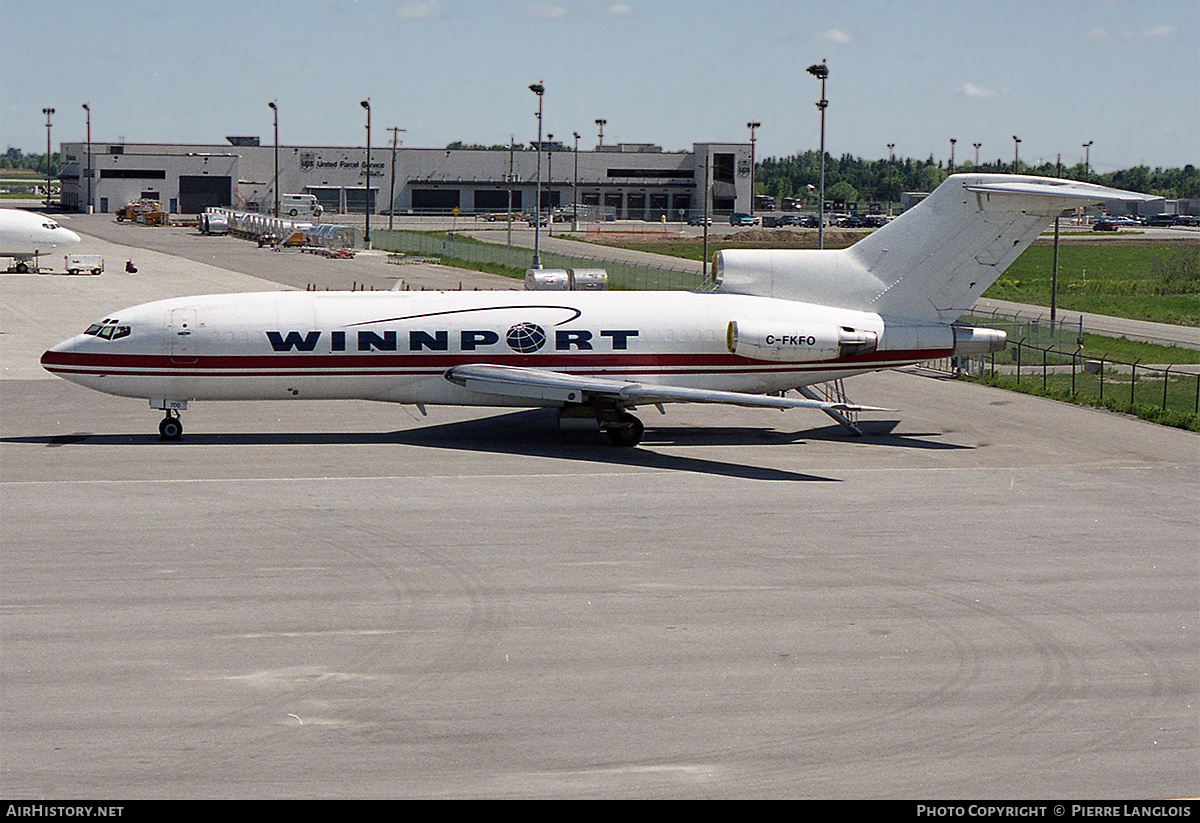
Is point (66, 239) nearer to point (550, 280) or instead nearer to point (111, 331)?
point (550, 280)

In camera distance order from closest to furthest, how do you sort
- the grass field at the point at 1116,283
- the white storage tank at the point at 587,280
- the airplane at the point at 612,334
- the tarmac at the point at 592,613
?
the tarmac at the point at 592,613
the airplane at the point at 612,334
the white storage tank at the point at 587,280
the grass field at the point at 1116,283

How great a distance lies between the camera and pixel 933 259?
114 ft

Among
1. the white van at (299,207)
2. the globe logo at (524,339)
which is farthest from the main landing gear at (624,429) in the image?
the white van at (299,207)

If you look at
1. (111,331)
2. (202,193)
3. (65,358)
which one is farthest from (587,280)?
(202,193)

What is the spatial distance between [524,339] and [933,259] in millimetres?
11147

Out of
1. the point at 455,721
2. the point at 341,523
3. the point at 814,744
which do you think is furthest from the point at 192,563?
the point at 814,744

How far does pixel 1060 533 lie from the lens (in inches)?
987

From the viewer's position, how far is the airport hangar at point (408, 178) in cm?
16900

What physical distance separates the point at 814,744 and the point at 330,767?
537 centimetres

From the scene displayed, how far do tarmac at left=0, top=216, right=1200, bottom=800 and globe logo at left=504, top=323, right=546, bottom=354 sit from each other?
2.45 metres

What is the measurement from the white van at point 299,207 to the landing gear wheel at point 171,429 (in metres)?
126

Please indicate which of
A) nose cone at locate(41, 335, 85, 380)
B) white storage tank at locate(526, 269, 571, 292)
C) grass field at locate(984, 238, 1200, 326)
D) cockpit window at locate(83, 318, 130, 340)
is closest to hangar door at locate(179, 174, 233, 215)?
grass field at locate(984, 238, 1200, 326)

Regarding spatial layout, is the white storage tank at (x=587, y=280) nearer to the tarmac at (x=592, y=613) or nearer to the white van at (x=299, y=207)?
the tarmac at (x=592, y=613)
